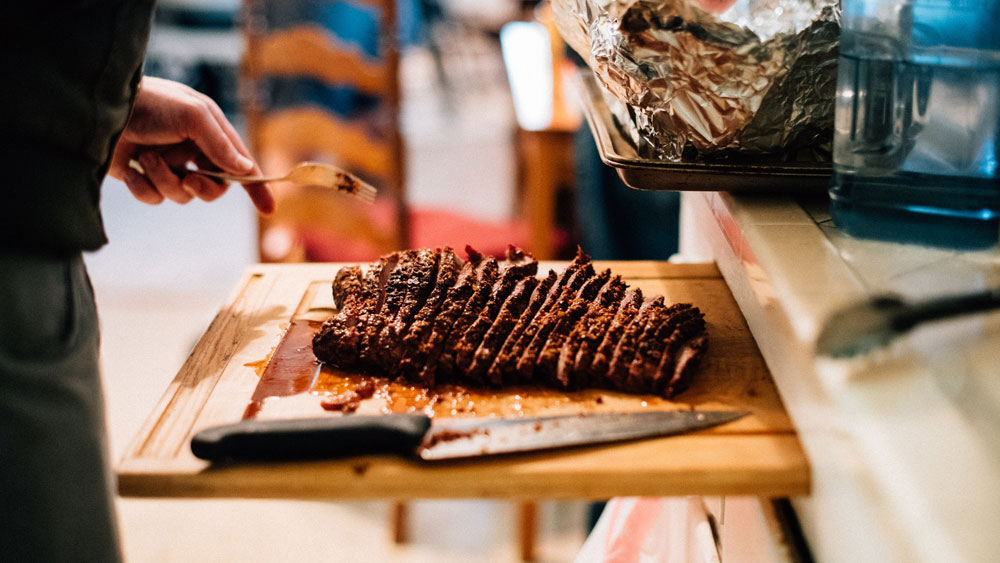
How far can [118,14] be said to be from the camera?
35.7 inches

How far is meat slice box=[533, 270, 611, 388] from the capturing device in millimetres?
1097

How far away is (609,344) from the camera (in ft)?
3.65

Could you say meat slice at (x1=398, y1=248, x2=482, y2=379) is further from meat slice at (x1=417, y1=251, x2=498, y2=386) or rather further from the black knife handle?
the black knife handle

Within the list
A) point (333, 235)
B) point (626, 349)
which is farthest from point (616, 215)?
point (626, 349)

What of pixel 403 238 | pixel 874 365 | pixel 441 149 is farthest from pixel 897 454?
pixel 441 149

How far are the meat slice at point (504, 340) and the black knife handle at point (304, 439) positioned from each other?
187mm

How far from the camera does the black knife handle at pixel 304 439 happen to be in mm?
919

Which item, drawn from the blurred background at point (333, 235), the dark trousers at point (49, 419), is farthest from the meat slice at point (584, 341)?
the blurred background at point (333, 235)

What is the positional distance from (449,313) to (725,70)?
54cm

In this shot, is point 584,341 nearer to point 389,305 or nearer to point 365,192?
point 389,305

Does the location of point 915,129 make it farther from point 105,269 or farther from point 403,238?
point 105,269

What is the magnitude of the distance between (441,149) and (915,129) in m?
5.38

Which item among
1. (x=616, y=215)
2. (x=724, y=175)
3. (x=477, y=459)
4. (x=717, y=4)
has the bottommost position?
(x=616, y=215)

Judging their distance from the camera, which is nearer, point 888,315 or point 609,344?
point 888,315
